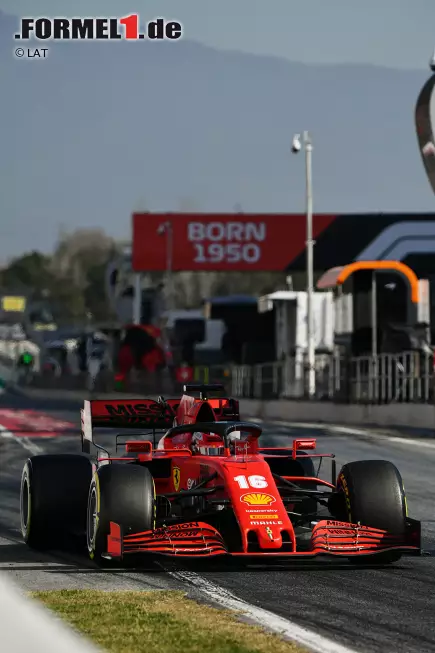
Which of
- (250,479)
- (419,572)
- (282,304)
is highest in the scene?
(282,304)

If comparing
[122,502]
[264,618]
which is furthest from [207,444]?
[264,618]

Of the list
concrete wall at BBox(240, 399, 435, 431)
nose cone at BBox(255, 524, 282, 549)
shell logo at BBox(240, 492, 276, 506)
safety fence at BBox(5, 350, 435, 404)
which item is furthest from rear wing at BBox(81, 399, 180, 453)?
safety fence at BBox(5, 350, 435, 404)

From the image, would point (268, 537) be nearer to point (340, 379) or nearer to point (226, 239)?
point (340, 379)

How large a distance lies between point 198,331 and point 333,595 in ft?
189

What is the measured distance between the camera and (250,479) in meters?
10.2

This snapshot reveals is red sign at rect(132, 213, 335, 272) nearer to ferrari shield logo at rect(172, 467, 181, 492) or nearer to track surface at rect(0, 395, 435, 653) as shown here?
track surface at rect(0, 395, 435, 653)

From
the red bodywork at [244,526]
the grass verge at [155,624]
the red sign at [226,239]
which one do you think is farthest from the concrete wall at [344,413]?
the red sign at [226,239]

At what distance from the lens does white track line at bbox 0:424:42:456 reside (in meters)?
25.3

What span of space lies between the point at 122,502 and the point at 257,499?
0.90 m

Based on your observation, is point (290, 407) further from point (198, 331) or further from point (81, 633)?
point (81, 633)

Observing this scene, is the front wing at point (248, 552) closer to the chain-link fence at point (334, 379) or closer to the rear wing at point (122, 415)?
the rear wing at point (122, 415)

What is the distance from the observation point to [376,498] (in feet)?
34.4

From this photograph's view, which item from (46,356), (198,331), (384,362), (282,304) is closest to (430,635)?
Answer: (384,362)

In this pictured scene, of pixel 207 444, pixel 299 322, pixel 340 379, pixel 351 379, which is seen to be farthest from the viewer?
pixel 299 322
